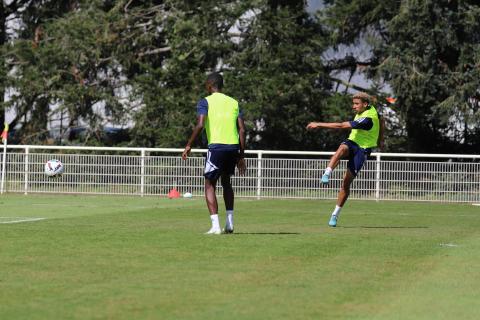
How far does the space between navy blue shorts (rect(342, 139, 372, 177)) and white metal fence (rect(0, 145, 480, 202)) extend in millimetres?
12667

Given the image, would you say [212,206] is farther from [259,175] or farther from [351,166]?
[259,175]

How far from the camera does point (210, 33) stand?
3494 cm

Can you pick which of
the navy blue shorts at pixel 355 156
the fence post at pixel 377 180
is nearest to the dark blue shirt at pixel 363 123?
the navy blue shorts at pixel 355 156

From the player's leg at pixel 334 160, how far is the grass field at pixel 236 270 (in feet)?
2.45

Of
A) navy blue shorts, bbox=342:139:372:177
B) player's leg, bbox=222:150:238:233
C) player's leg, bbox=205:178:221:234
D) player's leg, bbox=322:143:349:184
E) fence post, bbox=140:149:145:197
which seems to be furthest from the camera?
fence post, bbox=140:149:145:197

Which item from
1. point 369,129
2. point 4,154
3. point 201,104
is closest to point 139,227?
point 201,104

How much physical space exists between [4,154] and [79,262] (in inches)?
844

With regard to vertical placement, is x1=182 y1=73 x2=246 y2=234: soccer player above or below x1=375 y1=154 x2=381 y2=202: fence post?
above

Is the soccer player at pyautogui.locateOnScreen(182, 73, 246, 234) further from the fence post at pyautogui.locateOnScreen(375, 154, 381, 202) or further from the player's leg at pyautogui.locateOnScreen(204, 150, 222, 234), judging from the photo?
the fence post at pyautogui.locateOnScreen(375, 154, 381, 202)

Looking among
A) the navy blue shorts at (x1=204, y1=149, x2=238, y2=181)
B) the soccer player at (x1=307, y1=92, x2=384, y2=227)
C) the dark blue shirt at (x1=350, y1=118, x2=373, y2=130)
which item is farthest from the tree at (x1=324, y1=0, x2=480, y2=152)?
the navy blue shorts at (x1=204, y1=149, x2=238, y2=181)

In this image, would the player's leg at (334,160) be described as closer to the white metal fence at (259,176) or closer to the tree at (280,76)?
the white metal fence at (259,176)

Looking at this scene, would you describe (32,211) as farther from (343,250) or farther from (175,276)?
(175,276)

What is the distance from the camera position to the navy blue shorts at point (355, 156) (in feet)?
57.6

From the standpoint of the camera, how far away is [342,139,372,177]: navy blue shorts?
57.6 ft
